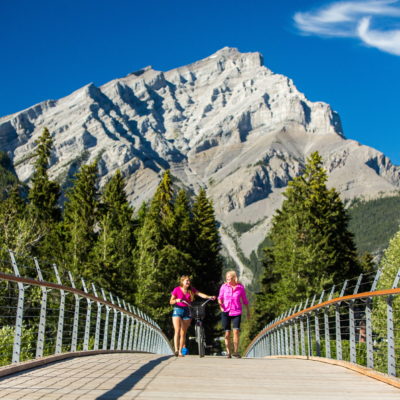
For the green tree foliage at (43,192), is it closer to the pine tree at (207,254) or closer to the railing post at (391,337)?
the pine tree at (207,254)

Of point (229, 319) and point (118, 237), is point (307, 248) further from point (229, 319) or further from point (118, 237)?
point (229, 319)

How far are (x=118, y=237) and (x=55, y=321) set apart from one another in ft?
33.9

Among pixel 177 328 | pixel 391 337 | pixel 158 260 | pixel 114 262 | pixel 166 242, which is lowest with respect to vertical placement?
pixel 391 337

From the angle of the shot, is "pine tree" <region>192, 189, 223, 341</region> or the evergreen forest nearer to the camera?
the evergreen forest

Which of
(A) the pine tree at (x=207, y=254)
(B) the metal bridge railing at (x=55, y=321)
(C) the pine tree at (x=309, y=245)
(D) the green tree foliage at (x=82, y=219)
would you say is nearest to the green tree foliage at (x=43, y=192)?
(D) the green tree foliage at (x=82, y=219)

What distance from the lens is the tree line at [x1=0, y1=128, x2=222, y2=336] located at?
3494cm

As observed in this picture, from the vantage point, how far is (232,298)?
42.5 ft

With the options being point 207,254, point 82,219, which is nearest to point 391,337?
point 82,219

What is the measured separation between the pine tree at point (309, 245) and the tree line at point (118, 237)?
7.11 meters

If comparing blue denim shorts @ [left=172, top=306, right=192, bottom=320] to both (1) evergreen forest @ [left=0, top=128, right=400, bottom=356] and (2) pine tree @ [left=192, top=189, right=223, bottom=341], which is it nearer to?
(1) evergreen forest @ [left=0, top=128, right=400, bottom=356]

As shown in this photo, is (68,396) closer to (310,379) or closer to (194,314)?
(310,379)

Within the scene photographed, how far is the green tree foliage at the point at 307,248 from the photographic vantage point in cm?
3412

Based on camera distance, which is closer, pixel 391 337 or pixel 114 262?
pixel 391 337

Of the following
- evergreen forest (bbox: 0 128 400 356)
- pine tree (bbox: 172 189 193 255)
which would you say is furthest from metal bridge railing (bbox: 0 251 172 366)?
pine tree (bbox: 172 189 193 255)
